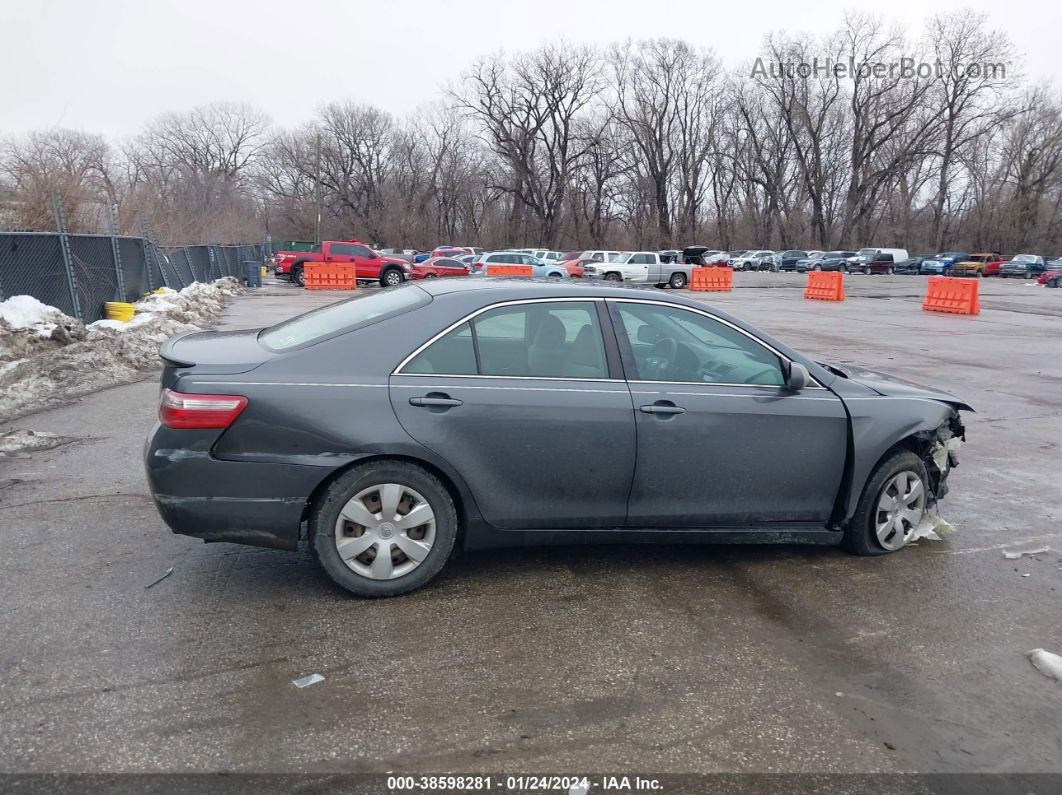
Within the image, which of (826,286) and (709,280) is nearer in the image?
(826,286)

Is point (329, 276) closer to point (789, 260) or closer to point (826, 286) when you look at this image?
point (826, 286)

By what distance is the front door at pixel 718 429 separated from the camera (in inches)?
169

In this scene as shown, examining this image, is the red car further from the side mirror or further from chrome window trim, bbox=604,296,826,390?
the side mirror

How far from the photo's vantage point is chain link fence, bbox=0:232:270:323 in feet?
38.3

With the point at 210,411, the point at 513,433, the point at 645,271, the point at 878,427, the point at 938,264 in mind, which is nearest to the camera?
the point at 210,411

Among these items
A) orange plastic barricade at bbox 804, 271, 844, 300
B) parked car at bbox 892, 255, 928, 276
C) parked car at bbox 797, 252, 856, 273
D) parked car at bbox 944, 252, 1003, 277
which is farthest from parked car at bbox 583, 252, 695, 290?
parked car at bbox 892, 255, 928, 276

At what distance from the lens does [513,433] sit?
4086mm

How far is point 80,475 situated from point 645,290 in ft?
14.3

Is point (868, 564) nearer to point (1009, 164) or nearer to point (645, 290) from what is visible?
point (645, 290)

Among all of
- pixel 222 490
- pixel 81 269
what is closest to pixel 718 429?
pixel 222 490

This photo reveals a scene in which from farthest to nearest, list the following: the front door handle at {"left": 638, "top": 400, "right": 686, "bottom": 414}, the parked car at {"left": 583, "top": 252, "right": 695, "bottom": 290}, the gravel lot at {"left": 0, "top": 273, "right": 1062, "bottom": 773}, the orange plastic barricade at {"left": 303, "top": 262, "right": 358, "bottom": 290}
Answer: the parked car at {"left": 583, "top": 252, "right": 695, "bottom": 290} → the orange plastic barricade at {"left": 303, "top": 262, "right": 358, "bottom": 290} → the front door handle at {"left": 638, "top": 400, "right": 686, "bottom": 414} → the gravel lot at {"left": 0, "top": 273, "right": 1062, "bottom": 773}

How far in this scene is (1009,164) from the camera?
74125 mm

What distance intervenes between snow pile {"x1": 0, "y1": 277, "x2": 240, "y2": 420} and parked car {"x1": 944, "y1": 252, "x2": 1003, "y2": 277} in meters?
59.7

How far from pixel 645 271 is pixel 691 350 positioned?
36.4 metres
